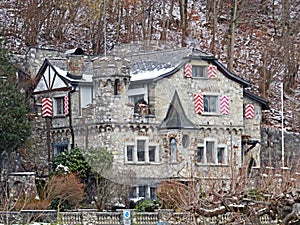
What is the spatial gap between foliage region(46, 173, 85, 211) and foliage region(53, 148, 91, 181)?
1.25 meters

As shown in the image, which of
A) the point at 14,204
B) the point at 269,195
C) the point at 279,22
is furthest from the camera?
the point at 279,22

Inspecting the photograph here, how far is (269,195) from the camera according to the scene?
62.7ft

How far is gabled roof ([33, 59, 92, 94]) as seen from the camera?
36312 mm

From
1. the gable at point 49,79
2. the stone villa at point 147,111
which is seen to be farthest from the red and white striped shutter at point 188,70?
the gable at point 49,79

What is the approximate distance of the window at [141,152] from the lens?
116 ft

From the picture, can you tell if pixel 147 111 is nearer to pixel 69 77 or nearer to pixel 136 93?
pixel 136 93

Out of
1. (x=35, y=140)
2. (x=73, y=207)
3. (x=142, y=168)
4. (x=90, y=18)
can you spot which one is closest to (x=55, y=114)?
(x=35, y=140)

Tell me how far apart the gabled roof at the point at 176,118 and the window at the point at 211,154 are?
1.00 m

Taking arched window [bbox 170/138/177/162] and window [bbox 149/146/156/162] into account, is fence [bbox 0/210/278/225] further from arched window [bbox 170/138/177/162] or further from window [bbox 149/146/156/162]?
arched window [bbox 170/138/177/162]

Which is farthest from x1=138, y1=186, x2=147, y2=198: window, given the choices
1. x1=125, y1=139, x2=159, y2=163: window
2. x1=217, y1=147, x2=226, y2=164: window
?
x1=217, y1=147, x2=226, y2=164: window

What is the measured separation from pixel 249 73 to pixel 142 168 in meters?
14.4

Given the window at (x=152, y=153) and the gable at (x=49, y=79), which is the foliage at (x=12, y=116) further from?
the window at (x=152, y=153)

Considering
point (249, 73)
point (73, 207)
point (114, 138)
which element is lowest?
point (73, 207)

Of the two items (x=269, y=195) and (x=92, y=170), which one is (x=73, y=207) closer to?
(x=92, y=170)
